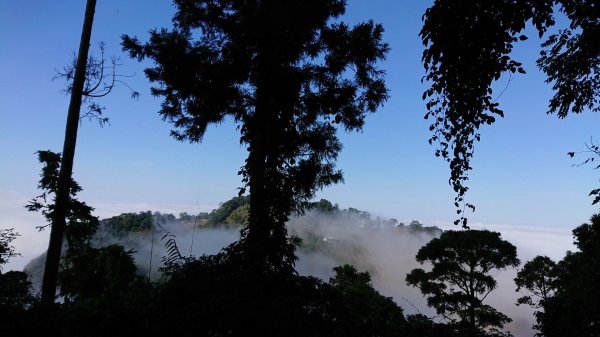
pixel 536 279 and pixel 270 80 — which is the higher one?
pixel 270 80

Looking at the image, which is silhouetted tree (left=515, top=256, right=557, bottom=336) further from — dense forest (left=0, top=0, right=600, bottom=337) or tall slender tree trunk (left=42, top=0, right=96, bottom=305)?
tall slender tree trunk (left=42, top=0, right=96, bottom=305)

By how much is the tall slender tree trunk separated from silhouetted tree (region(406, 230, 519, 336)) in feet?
70.2

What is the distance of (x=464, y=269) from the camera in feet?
73.6

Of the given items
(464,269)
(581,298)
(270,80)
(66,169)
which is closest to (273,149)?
(270,80)

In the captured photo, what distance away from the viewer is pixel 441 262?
22.8 metres

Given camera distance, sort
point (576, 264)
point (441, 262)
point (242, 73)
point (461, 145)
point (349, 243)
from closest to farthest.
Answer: point (461, 145) < point (242, 73) < point (576, 264) < point (441, 262) < point (349, 243)

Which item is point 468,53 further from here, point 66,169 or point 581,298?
point 581,298

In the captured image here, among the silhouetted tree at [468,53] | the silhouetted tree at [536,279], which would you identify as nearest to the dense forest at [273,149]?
the silhouetted tree at [468,53]

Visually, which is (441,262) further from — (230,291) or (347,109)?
(230,291)

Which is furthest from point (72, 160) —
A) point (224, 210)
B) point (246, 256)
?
point (224, 210)

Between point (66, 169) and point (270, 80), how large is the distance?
5.26 metres

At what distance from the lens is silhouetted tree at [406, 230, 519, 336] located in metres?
21.5

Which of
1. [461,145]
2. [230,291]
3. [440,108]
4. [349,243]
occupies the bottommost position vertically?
[230,291]

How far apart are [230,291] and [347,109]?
6.71 metres
